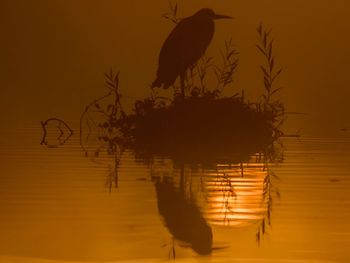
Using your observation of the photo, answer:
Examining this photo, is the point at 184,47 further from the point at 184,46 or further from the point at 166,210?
the point at 166,210

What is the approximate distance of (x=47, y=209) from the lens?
13.0 feet

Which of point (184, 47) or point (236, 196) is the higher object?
point (184, 47)

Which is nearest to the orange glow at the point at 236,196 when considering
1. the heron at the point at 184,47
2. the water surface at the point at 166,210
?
the water surface at the point at 166,210

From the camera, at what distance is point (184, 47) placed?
30.5ft

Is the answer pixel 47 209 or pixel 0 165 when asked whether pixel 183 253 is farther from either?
pixel 0 165

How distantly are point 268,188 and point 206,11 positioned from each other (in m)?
5.17

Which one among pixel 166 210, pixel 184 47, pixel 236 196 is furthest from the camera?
pixel 184 47

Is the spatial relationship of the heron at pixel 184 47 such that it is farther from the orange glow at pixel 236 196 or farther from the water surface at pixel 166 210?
the orange glow at pixel 236 196

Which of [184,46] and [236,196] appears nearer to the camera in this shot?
[236,196]

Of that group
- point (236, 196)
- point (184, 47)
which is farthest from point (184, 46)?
point (236, 196)

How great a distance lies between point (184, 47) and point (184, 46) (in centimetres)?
4

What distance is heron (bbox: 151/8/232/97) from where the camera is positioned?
9.30 meters

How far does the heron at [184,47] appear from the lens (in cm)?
930

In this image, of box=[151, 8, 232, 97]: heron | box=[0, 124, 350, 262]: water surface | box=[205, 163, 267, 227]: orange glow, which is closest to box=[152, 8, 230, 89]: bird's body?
box=[151, 8, 232, 97]: heron
